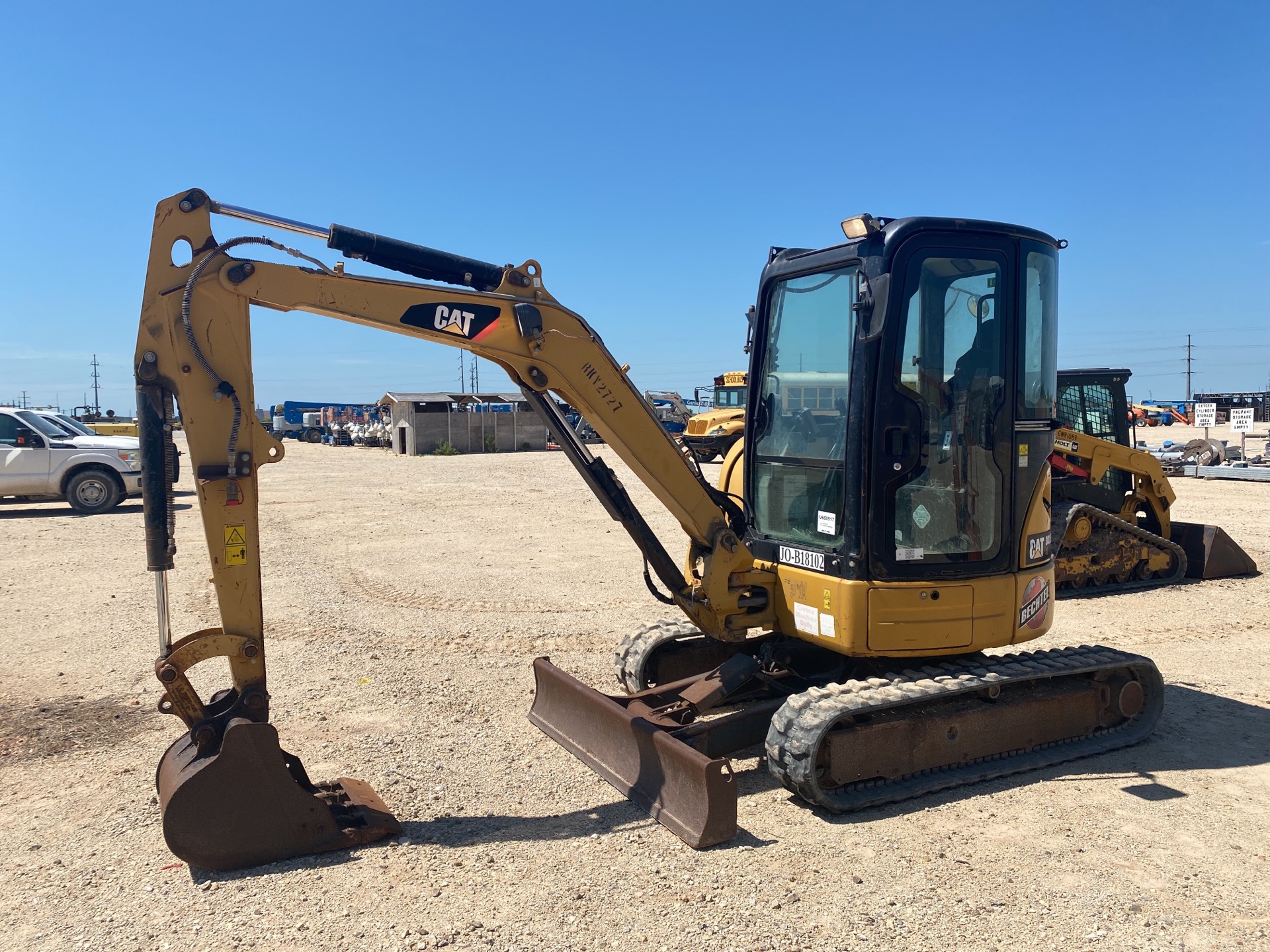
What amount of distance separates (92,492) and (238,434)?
14.6 meters

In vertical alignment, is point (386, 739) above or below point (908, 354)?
below

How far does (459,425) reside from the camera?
122 feet

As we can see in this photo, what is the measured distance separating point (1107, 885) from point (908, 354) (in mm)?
2659

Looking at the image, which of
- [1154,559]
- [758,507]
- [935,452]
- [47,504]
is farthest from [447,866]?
[47,504]

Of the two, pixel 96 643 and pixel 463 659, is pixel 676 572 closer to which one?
pixel 463 659

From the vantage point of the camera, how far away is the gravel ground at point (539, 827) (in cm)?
365

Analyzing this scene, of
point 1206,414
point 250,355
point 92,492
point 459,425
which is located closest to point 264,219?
point 250,355

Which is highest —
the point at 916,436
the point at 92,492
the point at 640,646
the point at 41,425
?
the point at 41,425

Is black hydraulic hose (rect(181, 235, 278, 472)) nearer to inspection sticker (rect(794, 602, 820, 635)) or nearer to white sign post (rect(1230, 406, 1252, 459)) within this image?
inspection sticker (rect(794, 602, 820, 635))

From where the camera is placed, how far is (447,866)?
163 inches

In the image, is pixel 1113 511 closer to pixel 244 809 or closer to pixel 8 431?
pixel 244 809

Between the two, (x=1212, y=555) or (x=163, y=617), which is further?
(x=1212, y=555)

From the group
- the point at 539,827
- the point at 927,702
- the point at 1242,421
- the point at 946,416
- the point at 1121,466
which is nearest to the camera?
the point at 539,827

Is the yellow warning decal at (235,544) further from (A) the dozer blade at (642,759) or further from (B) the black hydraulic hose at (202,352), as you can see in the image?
(A) the dozer blade at (642,759)
